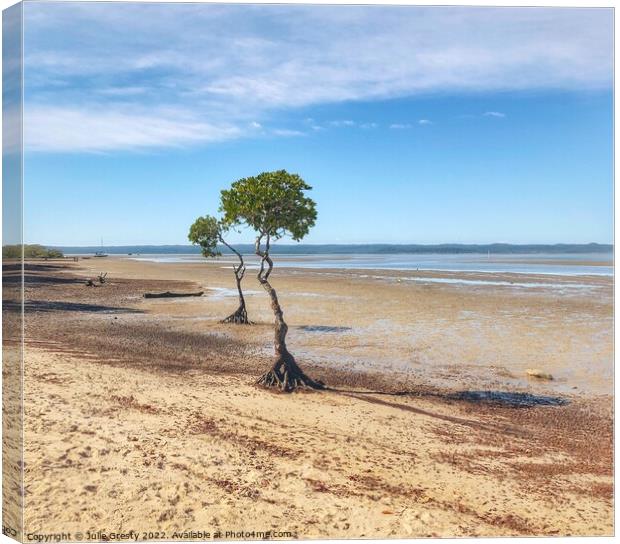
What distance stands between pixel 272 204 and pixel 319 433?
5210mm

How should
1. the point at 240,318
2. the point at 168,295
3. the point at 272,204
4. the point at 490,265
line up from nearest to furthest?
the point at 272,204 → the point at 240,318 → the point at 168,295 → the point at 490,265

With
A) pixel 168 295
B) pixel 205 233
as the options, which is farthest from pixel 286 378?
pixel 168 295

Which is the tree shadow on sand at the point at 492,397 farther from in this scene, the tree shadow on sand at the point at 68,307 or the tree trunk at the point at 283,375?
the tree shadow on sand at the point at 68,307

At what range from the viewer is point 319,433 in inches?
372

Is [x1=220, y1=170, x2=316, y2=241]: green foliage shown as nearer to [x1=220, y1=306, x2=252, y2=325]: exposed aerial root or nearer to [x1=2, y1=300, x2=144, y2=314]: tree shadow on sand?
[x1=220, y1=306, x2=252, y2=325]: exposed aerial root

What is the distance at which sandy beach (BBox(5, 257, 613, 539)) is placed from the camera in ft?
23.2

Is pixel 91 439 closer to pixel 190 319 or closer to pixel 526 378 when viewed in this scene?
pixel 526 378

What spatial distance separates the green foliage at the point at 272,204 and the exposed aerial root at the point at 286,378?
10.0 ft

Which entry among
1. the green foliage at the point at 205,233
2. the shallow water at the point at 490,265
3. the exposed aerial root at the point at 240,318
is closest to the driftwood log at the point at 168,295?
the green foliage at the point at 205,233

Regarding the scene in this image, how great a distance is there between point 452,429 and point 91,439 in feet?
21.4

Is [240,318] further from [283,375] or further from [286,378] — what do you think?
[286,378]

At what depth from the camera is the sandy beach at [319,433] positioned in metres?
7.07

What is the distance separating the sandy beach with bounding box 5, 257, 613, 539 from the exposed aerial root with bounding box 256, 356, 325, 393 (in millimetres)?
319

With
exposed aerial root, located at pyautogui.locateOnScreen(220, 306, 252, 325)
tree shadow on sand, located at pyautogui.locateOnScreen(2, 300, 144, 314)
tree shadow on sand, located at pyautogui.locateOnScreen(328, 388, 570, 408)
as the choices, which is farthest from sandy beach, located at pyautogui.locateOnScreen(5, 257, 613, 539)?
tree shadow on sand, located at pyautogui.locateOnScreen(2, 300, 144, 314)
